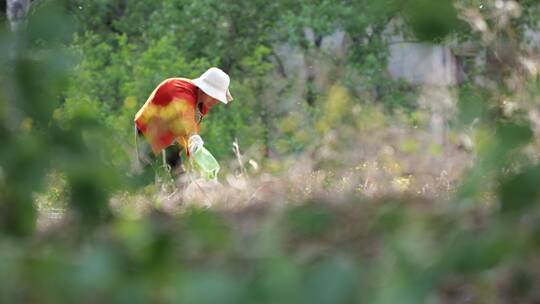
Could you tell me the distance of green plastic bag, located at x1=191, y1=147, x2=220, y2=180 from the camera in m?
8.48

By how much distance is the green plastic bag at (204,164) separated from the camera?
848cm

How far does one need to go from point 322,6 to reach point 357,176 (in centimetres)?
683

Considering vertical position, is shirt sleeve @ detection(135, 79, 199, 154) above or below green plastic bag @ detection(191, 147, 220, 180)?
above

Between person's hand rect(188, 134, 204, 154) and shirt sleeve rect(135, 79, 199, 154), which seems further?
person's hand rect(188, 134, 204, 154)

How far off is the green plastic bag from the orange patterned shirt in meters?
0.15

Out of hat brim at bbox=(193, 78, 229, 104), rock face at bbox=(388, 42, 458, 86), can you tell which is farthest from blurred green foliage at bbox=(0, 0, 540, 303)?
rock face at bbox=(388, 42, 458, 86)

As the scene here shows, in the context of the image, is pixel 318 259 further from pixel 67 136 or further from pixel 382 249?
pixel 67 136

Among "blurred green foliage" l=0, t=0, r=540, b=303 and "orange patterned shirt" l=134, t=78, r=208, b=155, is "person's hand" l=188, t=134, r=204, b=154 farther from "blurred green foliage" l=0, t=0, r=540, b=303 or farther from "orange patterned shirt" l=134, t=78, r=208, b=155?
"blurred green foliage" l=0, t=0, r=540, b=303

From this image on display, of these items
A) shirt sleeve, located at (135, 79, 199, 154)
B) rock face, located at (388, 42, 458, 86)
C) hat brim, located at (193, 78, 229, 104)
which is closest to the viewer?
shirt sleeve, located at (135, 79, 199, 154)

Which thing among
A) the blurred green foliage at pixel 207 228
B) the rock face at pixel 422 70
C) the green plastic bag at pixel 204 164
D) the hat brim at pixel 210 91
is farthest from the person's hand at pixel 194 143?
the blurred green foliage at pixel 207 228

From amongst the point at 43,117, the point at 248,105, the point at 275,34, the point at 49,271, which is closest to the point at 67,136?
the point at 43,117

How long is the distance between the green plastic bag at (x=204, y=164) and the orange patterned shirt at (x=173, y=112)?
15 cm

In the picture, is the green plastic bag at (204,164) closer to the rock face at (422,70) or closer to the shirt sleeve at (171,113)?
the shirt sleeve at (171,113)

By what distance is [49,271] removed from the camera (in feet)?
3.63
